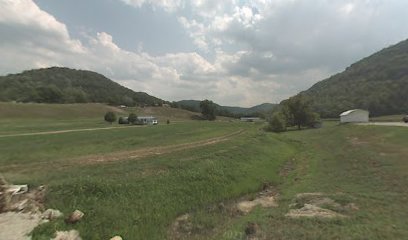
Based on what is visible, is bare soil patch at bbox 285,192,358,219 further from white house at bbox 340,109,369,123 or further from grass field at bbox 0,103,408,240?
white house at bbox 340,109,369,123

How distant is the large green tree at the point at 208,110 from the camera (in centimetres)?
18238

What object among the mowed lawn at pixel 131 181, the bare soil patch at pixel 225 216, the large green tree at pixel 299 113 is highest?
the large green tree at pixel 299 113

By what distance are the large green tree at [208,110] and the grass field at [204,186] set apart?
138 meters

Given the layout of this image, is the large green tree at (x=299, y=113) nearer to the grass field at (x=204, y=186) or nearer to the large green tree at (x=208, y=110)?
the large green tree at (x=208, y=110)

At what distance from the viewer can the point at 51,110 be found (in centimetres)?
12875

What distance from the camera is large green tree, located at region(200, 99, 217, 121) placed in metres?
182

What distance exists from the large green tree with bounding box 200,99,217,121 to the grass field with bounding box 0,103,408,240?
138 meters

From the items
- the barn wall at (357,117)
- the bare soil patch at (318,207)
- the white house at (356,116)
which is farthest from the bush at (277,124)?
the bare soil patch at (318,207)

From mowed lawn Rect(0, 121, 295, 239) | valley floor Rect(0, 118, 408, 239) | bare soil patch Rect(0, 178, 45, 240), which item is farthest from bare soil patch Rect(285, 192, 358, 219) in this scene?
bare soil patch Rect(0, 178, 45, 240)

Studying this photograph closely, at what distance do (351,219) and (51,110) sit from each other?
4910 inches

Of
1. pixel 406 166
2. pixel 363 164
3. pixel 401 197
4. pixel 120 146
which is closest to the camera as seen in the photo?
pixel 401 197

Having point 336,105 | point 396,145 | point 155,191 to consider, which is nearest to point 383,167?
point 396,145

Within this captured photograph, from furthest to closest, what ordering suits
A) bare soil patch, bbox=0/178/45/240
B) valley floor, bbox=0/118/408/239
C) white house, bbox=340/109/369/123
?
white house, bbox=340/109/369/123
valley floor, bbox=0/118/408/239
bare soil patch, bbox=0/178/45/240

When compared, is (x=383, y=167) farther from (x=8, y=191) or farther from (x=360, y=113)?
(x=360, y=113)
